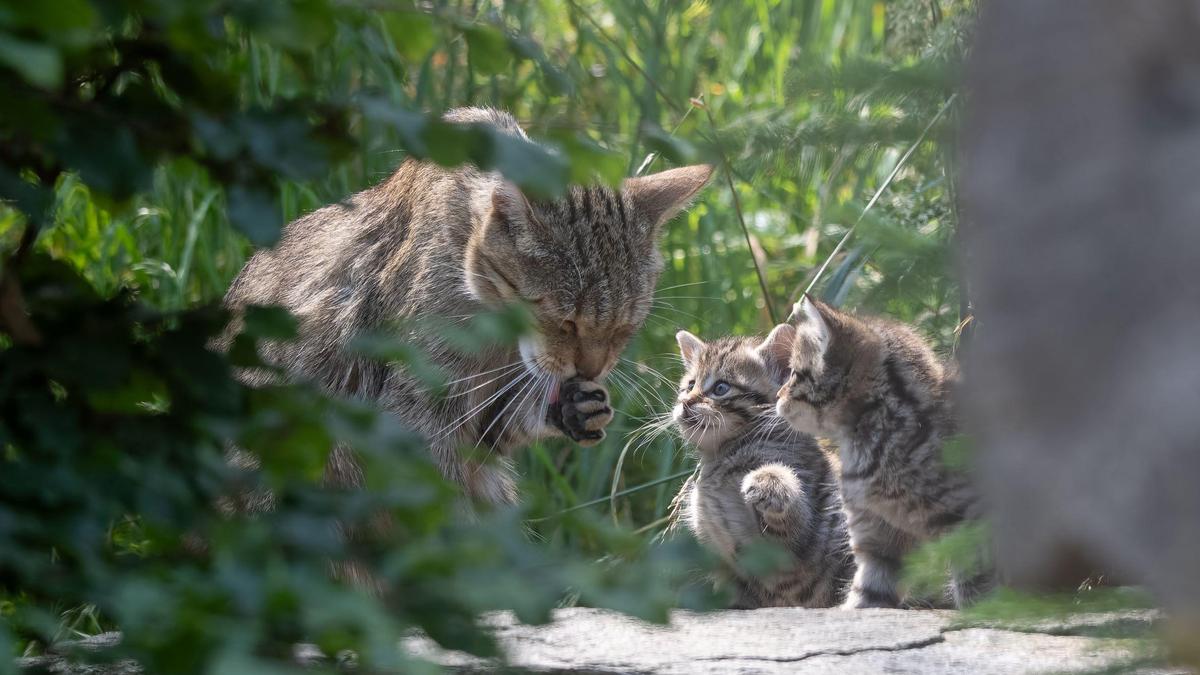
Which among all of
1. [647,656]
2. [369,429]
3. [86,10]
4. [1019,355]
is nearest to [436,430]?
[647,656]

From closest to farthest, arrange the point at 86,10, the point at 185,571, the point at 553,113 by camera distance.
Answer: the point at 86,10
the point at 185,571
the point at 553,113

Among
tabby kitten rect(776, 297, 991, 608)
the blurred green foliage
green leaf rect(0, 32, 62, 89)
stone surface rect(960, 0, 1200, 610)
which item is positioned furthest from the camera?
tabby kitten rect(776, 297, 991, 608)

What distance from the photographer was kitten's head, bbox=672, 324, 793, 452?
3.95m

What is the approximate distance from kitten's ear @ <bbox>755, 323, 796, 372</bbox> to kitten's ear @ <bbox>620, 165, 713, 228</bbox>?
48 cm

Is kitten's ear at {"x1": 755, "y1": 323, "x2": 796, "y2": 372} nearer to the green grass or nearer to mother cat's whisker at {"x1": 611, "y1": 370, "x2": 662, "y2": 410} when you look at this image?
the green grass

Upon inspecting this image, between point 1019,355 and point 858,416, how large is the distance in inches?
98.0

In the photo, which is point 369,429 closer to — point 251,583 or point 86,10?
point 251,583

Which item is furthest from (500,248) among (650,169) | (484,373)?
(650,169)

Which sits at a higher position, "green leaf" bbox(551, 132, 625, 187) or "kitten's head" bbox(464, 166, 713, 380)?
"kitten's head" bbox(464, 166, 713, 380)

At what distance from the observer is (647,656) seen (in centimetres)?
254

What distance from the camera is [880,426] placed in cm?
330

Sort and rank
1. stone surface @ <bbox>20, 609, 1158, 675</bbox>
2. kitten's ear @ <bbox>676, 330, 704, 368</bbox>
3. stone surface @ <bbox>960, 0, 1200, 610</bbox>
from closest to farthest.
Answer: stone surface @ <bbox>960, 0, 1200, 610</bbox>, stone surface @ <bbox>20, 609, 1158, 675</bbox>, kitten's ear @ <bbox>676, 330, 704, 368</bbox>

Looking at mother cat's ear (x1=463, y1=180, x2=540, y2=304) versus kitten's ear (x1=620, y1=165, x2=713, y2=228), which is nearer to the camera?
mother cat's ear (x1=463, y1=180, x2=540, y2=304)

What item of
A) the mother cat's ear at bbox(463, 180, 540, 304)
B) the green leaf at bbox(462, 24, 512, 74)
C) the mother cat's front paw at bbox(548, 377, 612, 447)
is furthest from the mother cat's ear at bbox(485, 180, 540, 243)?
the green leaf at bbox(462, 24, 512, 74)
